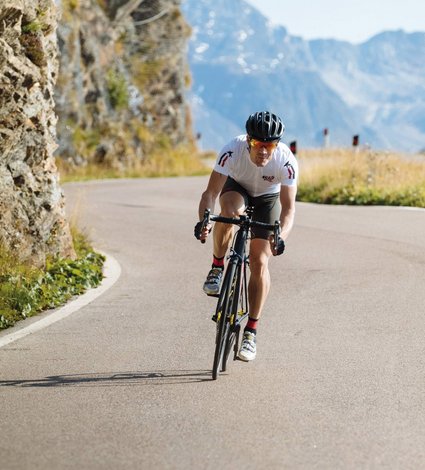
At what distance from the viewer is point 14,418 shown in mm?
5895

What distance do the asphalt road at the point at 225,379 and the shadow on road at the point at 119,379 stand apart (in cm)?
1

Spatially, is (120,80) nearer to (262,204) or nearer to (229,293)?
(262,204)

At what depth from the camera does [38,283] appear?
10.1 m

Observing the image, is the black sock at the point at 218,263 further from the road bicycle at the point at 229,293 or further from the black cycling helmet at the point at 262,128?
the black cycling helmet at the point at 262,128

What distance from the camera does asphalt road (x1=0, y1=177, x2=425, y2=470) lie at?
5.26m

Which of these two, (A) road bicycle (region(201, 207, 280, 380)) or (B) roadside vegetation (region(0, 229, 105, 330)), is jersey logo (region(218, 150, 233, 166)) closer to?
(A) road bicycle (region(201, 207, 280, 380))

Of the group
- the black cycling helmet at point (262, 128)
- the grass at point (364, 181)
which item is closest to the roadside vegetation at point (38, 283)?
the black cycling helmet at point (262, 128)

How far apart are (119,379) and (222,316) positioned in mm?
893

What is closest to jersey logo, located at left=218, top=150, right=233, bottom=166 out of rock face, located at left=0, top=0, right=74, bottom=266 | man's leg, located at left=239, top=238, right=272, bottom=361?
man's leg, located at left=239, top=238, right=272, bottom=361

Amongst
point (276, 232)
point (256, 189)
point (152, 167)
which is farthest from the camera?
point (152, 167)

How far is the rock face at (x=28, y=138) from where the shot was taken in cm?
1048

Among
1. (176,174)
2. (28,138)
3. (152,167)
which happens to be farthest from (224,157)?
(152,167)

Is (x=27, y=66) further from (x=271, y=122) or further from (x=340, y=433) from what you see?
(x=340, y=433)

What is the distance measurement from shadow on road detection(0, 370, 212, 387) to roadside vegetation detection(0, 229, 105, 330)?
2.12m
